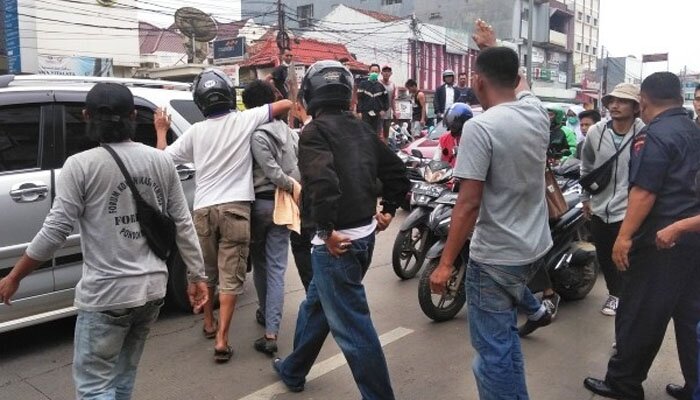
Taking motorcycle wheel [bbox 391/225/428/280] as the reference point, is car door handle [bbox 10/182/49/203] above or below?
above

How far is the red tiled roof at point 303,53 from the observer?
27891mm

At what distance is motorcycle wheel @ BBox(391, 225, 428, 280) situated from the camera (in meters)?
5.46

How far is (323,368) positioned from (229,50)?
2673cm

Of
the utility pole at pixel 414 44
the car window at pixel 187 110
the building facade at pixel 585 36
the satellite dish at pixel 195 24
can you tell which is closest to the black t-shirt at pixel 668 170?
the car window at pixel 187 110

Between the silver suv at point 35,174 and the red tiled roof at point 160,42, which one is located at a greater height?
the red tiled roof at point 160,42

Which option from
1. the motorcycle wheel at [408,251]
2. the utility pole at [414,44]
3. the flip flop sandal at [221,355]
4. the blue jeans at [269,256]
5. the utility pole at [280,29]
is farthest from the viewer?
the utility pole at [414,44]

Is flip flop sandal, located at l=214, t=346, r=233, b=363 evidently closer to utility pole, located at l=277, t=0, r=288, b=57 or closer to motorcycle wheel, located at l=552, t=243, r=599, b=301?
motorcycle wheel, located at l=552, t=243, r=599, b=301

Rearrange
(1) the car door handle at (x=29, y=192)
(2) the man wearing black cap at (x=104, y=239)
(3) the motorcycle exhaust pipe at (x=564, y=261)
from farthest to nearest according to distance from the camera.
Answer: (3) the motorcycle exhaust pipe at (x=564, y=261)
(1) the car door handle at (x=29, y=192)
(2) the man wearing black cap at (x=104, y=239)

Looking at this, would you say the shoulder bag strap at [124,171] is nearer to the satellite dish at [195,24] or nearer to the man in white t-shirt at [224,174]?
the man in white t-shirt at [224,174]

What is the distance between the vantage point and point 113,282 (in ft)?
7.82

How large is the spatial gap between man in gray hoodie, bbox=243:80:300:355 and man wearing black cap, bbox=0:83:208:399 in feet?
4.35

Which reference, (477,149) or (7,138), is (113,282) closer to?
(477,149)

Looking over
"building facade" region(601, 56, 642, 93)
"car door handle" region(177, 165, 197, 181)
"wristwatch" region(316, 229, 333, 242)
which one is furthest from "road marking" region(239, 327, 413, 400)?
"building facade" region(601, 56, 642, 93)

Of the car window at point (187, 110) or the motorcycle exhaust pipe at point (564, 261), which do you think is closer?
the car window at point (187, 110)
